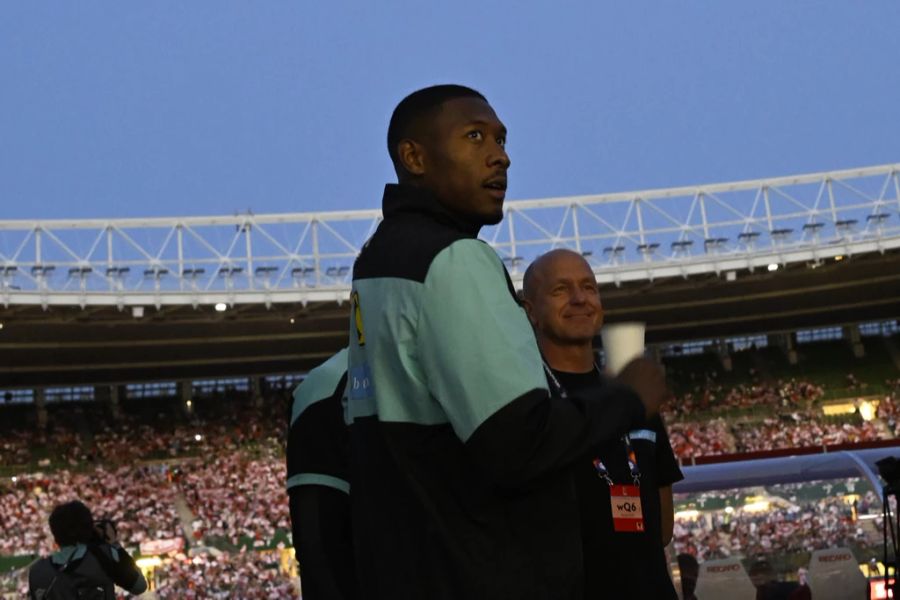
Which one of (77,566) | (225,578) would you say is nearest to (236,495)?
(225,578)

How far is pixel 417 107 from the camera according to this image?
2621mm

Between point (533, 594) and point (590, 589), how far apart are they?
4.12 ft

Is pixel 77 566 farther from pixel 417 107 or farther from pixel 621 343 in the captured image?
pixel 417 107

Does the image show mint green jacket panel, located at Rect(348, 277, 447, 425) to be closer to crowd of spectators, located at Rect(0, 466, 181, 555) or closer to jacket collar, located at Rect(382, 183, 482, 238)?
jacket collar, located at Rect(382, 183, 482, 238)

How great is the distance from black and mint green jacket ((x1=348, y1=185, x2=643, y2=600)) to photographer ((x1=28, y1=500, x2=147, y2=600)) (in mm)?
3205

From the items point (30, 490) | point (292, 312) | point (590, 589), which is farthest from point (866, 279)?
point (590, 589)

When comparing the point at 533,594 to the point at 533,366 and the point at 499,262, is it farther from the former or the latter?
the point at 499,262

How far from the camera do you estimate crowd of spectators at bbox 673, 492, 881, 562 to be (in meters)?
8.10

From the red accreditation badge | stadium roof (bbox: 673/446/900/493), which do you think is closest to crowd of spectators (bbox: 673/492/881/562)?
stadium roof (bbox: 673/446/900/493)

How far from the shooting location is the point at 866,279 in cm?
3878

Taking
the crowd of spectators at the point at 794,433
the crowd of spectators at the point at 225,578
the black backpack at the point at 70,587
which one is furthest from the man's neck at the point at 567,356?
the crowd of spectators at the point at 794,433

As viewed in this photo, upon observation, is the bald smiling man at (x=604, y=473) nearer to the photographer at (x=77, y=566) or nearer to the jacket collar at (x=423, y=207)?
the jacket collar at (x=423, y=207)

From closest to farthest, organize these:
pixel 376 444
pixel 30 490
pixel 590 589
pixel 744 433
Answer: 1. pixel 376 444
2. pixel 590 589
3. pixel 30 490
4. pixel 744 433

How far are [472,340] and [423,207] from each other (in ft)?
1.40
